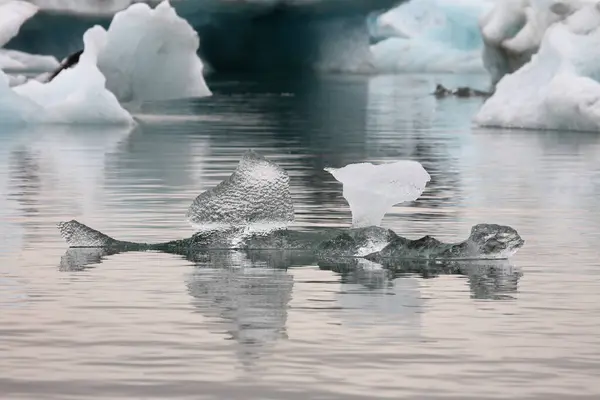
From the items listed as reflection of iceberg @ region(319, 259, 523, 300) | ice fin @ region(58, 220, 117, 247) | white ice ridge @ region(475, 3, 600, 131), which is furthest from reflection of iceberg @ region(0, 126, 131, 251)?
white ice ridge @ region(475, 3, 600, 131)

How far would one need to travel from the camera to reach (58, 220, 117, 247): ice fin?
1030cm

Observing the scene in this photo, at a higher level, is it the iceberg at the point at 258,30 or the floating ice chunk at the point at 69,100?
the iceberg at the point at 258,30

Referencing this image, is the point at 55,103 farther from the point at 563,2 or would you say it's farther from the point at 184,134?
the point at 563,2

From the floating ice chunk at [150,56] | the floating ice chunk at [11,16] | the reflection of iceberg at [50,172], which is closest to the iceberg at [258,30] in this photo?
the floating ice chunk at [11,16]

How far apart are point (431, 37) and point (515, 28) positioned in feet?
157

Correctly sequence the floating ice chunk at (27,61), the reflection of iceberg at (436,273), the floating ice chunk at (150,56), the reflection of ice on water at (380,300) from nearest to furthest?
the reflection of ice on water at (380,300), the reflection of iceberg at (436,273), the floating ice chunk at (150,56), the floating ice chunk at (27,61)

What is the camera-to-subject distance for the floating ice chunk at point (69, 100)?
24312mm

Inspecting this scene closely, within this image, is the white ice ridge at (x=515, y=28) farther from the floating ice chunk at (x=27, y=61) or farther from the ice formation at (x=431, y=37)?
the ice formation at (x=431, y=37)

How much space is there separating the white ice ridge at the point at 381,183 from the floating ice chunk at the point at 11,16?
25.3 m

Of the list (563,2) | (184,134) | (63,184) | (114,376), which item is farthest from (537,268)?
(563,2)

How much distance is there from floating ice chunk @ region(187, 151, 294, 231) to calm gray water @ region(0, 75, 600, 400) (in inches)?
11.0

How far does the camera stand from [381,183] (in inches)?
393

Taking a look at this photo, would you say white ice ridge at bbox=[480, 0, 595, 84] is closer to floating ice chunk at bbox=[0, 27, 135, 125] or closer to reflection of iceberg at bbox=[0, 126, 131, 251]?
floating ice chunk at bbox=[0, 27, 135, 125]

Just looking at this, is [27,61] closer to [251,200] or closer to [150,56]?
[150,56]
